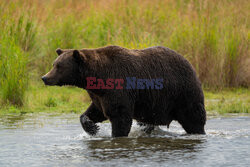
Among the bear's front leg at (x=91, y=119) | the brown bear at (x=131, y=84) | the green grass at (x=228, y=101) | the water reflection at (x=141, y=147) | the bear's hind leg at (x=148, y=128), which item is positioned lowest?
the green grass at (x=228, y=101)

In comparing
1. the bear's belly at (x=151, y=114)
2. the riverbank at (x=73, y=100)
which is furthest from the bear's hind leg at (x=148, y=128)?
the riverbank at (x=73, y=100)

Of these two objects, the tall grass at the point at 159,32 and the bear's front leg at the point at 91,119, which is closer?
the bear's front leg at the point at 91,119

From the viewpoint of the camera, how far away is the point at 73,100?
12258 millimetres

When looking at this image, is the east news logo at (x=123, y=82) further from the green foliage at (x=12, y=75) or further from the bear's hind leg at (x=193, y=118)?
the green foliage at (x=12, y=75)

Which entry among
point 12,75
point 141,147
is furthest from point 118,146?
point 12,75

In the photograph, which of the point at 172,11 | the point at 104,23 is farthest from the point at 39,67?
the point at 172,11

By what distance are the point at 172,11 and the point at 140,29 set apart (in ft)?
8.07

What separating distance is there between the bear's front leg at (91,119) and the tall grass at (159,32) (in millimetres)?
3599

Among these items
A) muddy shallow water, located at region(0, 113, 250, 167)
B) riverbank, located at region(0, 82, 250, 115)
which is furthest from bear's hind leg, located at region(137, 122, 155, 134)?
riverbank, located at region(0, 82, 250, 115)

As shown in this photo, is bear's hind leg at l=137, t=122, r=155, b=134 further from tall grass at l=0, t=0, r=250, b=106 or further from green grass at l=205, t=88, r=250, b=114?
tall grass at l=0, t=0, r=250, b=106

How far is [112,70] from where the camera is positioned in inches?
307

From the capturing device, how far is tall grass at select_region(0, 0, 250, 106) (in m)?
13.4

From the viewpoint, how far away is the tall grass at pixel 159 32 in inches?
528

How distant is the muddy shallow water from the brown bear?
328 millimetres
